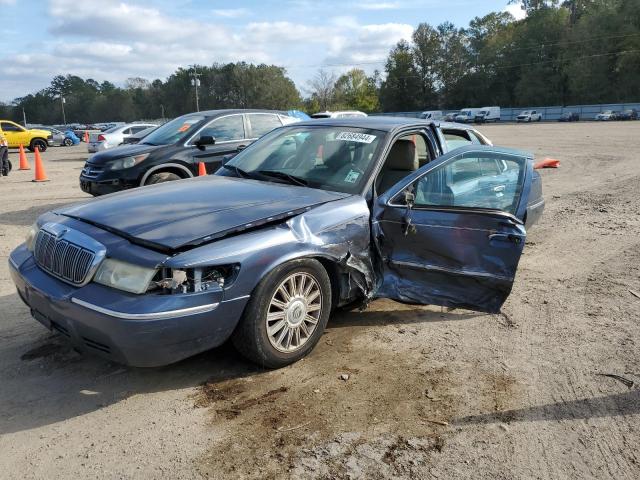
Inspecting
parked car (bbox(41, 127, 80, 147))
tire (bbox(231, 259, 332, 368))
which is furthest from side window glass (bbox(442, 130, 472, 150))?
parked car (bbox(41, 127, 80, 147))

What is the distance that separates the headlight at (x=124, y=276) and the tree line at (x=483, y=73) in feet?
275

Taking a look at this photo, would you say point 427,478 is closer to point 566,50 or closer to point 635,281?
point 635,281

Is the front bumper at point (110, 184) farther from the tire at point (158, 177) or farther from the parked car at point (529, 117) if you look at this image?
the parked car at point (529, 117)

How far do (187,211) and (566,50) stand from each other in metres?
93.5

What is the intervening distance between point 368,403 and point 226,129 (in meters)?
6.74

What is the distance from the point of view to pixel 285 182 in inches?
176

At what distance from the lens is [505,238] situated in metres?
3.95

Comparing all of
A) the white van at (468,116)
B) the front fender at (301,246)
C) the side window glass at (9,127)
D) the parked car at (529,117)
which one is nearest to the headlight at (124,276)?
the front fender at (301,246)

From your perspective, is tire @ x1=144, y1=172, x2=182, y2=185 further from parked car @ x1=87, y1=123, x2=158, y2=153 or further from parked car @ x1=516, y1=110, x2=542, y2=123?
parked car @ x1=516, y1=110, x2=542, y2=123

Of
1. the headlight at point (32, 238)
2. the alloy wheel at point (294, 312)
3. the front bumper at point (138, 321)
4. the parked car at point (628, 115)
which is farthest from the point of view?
the parked car at point (628, 115)

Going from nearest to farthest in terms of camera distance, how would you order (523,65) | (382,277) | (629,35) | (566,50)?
1. (382,277)
2. (629,35)
3. (566,50)
4. (523,65)

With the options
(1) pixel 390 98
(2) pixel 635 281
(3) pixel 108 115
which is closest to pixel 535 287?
(2) pixel 635 281

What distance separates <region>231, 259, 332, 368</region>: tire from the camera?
11.1ft

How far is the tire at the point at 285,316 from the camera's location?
11.1 feet
